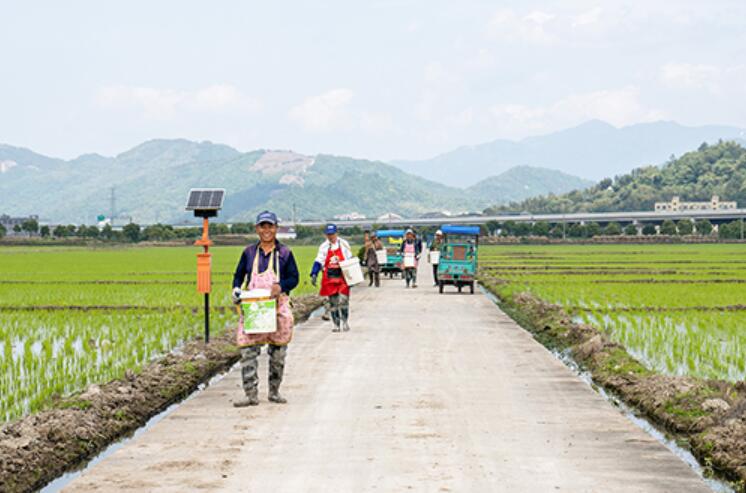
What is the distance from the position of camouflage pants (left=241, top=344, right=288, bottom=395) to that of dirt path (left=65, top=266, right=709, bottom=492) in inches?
10.2

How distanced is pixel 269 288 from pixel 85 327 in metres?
9.44

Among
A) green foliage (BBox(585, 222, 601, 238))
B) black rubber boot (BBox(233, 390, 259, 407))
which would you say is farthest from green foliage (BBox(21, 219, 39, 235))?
black rubber boot (BBox(233, 390, 259, 407))

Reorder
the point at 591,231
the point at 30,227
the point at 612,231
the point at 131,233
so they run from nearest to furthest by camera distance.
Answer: the point at 131,233 < the point at 591,231 < the point at 612,231 < the point at 30,227

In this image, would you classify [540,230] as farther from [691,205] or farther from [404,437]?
[404,437]

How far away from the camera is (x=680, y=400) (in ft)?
30.4

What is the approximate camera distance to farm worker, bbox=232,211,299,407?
9.44m

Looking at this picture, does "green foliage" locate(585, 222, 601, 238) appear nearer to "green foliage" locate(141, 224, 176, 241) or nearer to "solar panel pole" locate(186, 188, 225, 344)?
"green foliage" locate(141, 224, 176, 241)

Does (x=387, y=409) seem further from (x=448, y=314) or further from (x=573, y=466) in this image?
(x=448, y=314)

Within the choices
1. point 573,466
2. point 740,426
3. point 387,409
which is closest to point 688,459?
point 740,426

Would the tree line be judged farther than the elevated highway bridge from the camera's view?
No

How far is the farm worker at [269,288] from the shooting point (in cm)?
944

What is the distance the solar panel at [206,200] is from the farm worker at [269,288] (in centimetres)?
381

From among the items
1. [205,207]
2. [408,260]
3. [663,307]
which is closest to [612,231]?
[408,260]

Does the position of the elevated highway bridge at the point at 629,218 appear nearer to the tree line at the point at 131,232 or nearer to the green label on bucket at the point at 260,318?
the tree line at the point at 131,232
